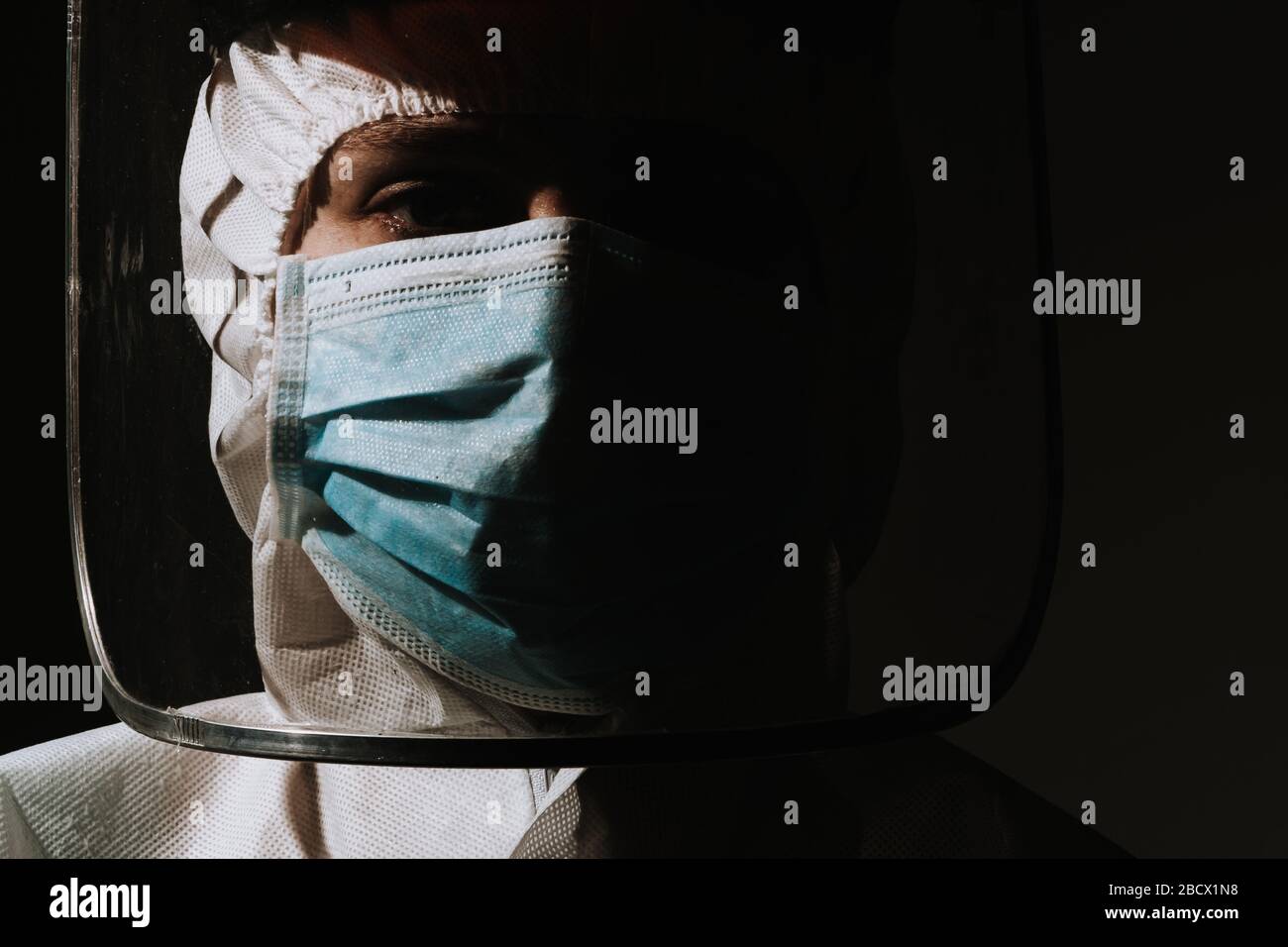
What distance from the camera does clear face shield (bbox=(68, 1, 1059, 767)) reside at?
818 millimetres

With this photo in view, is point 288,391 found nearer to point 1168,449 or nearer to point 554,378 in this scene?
point 554,378

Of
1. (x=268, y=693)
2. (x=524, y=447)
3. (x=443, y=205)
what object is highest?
(x=443, y=205)

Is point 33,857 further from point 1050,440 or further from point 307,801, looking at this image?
point 1050,440

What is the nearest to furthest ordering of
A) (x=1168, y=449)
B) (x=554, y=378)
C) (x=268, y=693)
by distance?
(x=554, y=378) → (x=268, y=693) → (x=1168, y=449)

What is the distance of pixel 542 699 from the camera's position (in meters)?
0.86

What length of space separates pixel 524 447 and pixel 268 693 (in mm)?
291

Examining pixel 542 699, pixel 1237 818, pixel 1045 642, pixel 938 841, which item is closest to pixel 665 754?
pixel 542 699

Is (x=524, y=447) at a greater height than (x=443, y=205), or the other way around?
(x=443, y=205)

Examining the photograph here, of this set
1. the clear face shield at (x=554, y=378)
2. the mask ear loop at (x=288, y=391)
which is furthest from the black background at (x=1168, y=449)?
the mask ear loop at (x=288, y=391)

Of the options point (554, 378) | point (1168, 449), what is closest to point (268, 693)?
point (554, 378)

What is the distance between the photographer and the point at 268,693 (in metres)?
0.92

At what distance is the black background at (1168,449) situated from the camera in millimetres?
1436

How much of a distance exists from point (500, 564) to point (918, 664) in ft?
1.11

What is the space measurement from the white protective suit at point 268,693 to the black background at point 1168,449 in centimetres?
51
